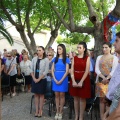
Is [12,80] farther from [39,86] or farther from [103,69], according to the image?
[103,69]

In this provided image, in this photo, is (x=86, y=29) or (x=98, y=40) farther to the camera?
(x=86, y=29)

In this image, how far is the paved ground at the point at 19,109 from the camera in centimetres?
643

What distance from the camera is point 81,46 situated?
18.9 ft

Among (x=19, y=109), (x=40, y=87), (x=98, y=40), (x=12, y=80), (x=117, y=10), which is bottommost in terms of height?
A: (x=19, y=109)

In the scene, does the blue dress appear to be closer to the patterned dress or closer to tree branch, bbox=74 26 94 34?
the patterned dress

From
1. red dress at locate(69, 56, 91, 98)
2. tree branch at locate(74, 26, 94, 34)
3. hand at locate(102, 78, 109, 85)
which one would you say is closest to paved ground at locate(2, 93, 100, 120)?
red dress at locate(69, 56, 91, 98)

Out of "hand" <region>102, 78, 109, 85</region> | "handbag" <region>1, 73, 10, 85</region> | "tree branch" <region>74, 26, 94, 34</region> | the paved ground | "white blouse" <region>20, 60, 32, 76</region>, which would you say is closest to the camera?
"hand" <region>102, 78, 109, 85</region>

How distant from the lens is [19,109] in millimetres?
7410

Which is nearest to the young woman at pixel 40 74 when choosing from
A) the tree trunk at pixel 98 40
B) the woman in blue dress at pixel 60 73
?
the woman in blue dress at pixel 60 73

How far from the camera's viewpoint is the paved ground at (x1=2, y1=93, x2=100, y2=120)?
6426 millimetres

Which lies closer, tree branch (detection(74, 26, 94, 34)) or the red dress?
the red dress

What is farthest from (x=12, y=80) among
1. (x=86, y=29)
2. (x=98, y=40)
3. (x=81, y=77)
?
(x=81, y=77)

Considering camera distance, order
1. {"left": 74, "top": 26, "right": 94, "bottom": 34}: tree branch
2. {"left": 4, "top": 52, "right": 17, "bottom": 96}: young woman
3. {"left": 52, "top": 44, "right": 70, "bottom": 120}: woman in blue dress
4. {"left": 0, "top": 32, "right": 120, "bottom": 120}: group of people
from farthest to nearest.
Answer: {"left": 4, "top": 52, "right": 17, "bottom": 96}: young woman < {"left": 74, "top": 26, "right": 94, "bottom": 34}: tree branch < {"left": 52, "top": 44, "right": 70, "bottom": 120}: woman in blue dress < {"left": 0, "top": 32, "right": 120, "bottom": 120}: group of people

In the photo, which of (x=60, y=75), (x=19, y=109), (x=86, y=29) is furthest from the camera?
(x=86, y=29)
